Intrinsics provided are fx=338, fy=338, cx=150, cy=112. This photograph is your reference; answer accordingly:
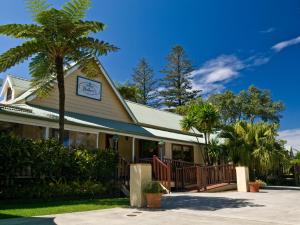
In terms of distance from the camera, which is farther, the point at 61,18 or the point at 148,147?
the point at 148,147

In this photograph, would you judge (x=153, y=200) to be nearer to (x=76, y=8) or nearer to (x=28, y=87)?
(x=76, y=8)

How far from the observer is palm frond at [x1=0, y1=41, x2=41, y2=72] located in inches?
529

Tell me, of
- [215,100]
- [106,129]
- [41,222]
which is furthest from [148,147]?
[215,100]

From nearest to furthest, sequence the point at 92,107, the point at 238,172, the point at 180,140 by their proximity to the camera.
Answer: the point at 238,172 < the point at 92,107 < the point at 180,140

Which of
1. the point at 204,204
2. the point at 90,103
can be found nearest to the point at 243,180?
the point at 204,204

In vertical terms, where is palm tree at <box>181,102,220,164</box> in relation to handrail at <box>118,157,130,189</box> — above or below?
above

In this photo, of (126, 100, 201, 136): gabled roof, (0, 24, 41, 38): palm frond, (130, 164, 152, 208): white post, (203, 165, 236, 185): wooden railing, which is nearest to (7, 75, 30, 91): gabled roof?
(0, 24, 41, 38): palm frond

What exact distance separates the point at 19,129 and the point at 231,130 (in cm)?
1444

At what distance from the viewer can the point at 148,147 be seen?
23.7m

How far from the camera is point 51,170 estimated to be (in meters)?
12.6

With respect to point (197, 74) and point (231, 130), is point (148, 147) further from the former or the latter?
point (197, 74)

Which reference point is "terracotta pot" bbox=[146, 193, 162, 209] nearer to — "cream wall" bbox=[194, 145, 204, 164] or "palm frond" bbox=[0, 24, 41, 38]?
"palm frond" bbox=[0, 24, 41, 38]

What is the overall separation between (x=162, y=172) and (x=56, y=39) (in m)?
8.05

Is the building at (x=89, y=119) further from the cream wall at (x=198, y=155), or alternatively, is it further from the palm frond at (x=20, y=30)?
the palm frond at (x=20, y=30)
